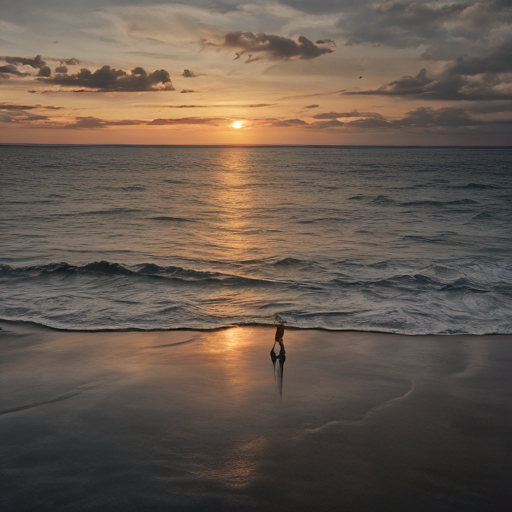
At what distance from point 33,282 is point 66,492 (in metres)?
11.9

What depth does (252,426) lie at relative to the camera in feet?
22.9

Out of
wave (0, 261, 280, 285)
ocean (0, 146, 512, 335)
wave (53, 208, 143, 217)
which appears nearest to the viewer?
ocean (0, 146, 512, 335)

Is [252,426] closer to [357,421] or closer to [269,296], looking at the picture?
[357,421]

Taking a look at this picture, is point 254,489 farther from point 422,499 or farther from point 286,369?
point 286,369

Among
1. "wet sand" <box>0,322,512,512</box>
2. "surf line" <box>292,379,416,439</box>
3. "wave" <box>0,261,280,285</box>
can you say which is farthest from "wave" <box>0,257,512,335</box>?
"surf line" <box>292,379,416,439</box>

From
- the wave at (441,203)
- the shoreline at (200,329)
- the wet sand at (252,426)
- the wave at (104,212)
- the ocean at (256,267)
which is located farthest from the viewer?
the wave at (441,203)

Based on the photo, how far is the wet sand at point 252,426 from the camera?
5.58 metres

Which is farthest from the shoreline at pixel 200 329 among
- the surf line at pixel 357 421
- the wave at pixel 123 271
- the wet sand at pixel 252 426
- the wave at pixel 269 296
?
the wave at pixel 123 271

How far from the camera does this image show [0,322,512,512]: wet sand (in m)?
5.58

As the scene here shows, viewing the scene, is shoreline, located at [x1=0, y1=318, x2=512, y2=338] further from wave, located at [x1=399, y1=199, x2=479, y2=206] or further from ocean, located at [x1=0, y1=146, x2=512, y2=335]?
wave, located at [x1=399, y1=199, x2=479, y2=206]

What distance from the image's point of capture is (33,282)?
630 inches

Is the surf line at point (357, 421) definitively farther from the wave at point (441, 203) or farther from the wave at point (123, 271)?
the wave at point (441, 203)

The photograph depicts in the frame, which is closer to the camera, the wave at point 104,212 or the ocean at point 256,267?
the ocean at point 256,267

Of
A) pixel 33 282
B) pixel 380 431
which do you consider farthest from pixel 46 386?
pixel 33 282
